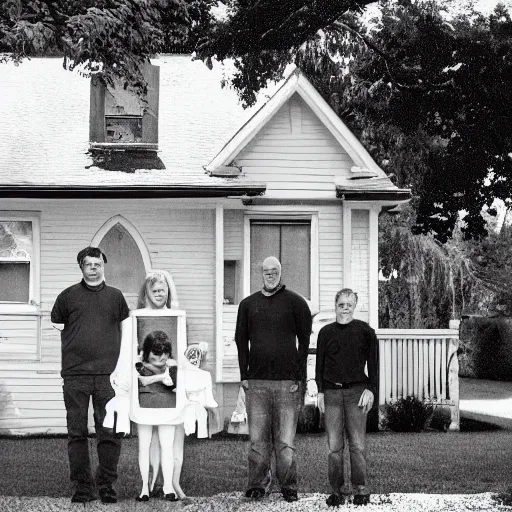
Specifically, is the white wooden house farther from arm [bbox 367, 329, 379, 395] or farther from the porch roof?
arm [bbox 367, 329, 379, 395]

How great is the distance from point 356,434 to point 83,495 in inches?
90.8

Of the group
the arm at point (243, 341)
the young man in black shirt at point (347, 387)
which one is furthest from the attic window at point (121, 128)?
the young man in black shirt at point (347, 387)

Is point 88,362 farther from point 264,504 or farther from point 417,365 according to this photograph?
point 417,365

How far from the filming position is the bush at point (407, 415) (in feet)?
59.5

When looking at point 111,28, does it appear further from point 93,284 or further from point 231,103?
point 231,103

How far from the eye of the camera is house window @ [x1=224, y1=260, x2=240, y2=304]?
1903 cm

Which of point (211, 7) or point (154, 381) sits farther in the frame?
point (211, 7)

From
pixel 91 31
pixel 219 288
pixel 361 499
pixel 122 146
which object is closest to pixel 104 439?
pixel 361 499

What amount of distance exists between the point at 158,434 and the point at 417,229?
1088 centimetres

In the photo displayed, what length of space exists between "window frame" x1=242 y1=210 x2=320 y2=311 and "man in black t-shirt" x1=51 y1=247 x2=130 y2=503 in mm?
8685

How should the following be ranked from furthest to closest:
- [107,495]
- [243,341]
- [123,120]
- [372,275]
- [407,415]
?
[123,120] < [372,275] < [407,415] < [243,341] < [107,495]

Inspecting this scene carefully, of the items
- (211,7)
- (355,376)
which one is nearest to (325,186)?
(211,7)

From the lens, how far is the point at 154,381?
10.1 m

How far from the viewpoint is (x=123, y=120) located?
64.3ft
